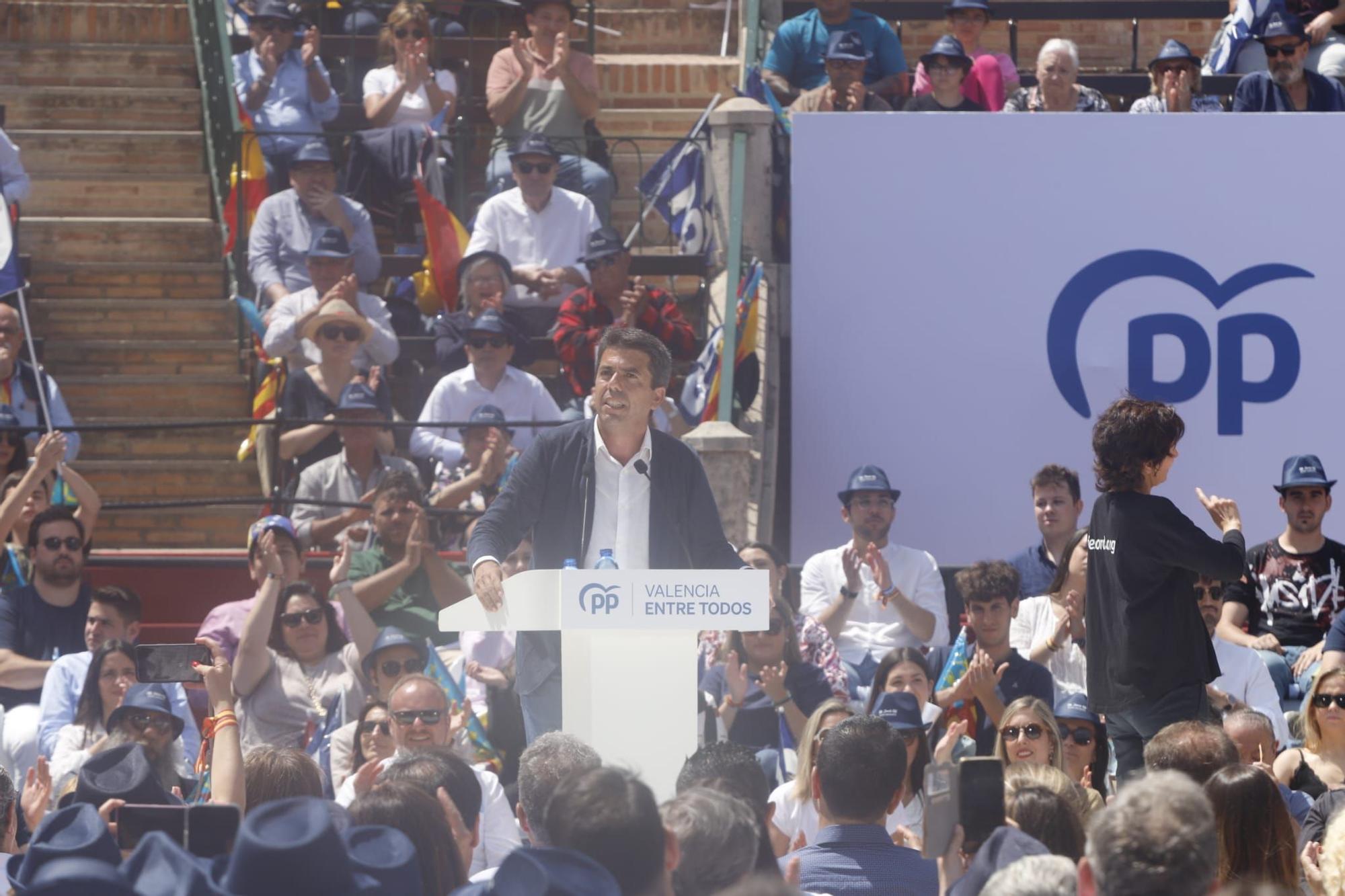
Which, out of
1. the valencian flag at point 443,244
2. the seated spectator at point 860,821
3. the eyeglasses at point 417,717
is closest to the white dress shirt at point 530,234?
the valencian flag at point 443,244

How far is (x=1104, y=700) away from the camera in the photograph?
20.9 feet

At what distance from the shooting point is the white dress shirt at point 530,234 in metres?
11.4

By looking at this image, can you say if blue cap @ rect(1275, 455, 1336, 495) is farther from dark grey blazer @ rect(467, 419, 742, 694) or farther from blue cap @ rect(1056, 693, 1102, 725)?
dark grey blazer @ rect(467, 419, 742, 694)

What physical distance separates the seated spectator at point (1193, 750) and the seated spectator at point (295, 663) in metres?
3.89

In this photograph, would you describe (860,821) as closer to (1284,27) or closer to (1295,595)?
(1295,595)

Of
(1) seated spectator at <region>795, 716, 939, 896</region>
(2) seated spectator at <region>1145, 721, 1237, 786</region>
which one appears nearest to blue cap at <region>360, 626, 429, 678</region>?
(1) seated spectator at <region>795, 716, 939, 896</region>

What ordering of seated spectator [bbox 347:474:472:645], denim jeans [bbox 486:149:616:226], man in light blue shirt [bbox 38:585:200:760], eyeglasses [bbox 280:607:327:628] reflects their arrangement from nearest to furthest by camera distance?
man in light blue shirt [bbox 38:585:200:760], eyeglasses [bbox 280:607:327:628], seated spectator [bbox 347:474:472:645], denim jeans [bbox 486:149:616:226]

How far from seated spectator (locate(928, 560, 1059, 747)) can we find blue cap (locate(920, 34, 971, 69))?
3.74 meters

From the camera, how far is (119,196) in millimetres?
13164

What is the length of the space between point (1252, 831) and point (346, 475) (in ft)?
20.1

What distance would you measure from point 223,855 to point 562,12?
366 inches

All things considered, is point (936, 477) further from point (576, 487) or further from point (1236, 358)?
point (576, 487)

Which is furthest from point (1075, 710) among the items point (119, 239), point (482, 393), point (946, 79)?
point (119, 239)

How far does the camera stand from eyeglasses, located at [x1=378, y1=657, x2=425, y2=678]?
8.54 m
